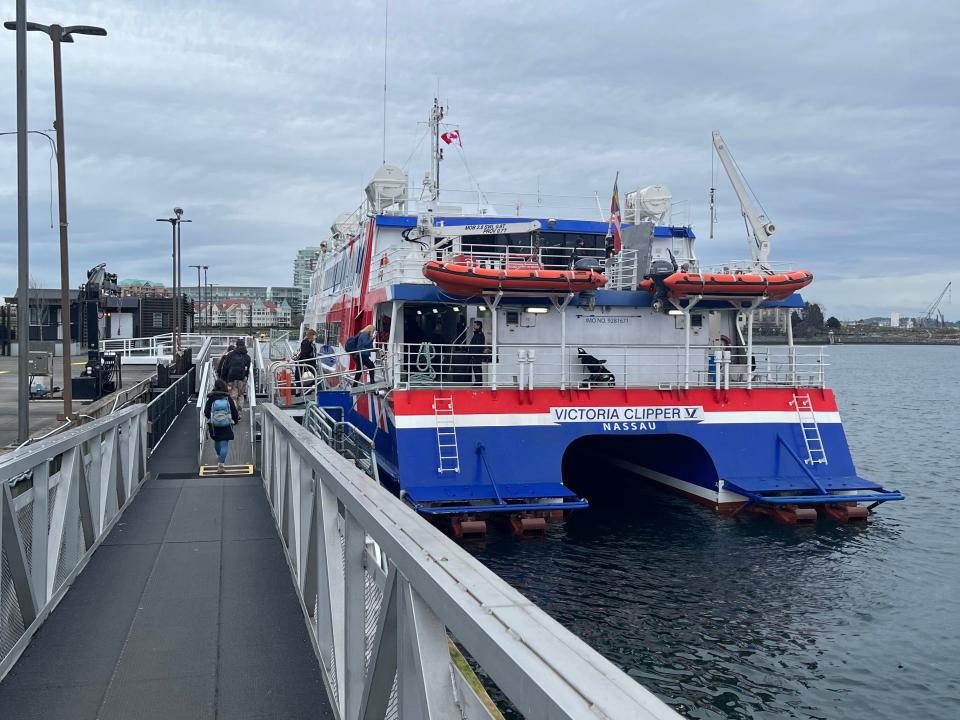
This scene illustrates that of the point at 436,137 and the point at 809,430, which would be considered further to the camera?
the point at 436,137

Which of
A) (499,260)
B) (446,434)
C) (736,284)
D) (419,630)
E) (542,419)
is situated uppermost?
(499,260)

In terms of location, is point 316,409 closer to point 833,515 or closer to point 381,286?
point 381,286

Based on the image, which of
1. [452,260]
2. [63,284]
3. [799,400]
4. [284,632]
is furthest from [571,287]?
[63,284]

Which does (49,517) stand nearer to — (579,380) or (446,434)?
(446,434)

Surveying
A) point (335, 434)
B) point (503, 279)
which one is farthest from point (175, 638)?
point (503, 279)

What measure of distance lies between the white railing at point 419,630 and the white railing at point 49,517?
5.66 feet

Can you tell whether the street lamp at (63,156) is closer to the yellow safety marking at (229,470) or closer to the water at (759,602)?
the yellow safety marking at (229,470)

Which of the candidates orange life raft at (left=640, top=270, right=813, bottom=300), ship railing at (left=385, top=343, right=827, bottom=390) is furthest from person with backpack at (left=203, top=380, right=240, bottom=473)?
orange life raft at (left=640, top=270, right=813, bottom=300)

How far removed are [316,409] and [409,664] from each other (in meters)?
11.9

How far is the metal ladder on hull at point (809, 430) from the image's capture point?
17188mm

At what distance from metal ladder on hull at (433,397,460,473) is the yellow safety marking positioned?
3.43 meters

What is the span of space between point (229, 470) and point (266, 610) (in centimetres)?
806

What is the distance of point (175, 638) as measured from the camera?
562 cm

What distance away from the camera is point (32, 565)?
5508 millimetres
